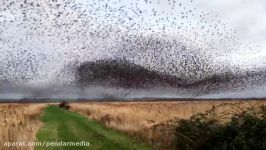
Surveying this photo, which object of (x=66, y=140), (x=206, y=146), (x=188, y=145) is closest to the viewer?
(x=206, y=146)

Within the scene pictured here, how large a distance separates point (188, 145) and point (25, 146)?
186 inches

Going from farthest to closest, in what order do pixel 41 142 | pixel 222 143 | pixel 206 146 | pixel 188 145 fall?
pixel 41 142
pixel 188 145
pixel 206 146
pixel 222 143

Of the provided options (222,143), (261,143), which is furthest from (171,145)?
(261,143)

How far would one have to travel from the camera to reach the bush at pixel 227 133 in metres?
13.4

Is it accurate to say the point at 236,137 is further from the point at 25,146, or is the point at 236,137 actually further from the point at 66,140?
the point at 66,140

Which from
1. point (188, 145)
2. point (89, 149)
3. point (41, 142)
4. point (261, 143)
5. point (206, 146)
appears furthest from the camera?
point (41, 142)

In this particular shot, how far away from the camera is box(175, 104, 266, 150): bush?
13422 millimetres

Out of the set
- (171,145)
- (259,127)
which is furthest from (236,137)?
(171,145)

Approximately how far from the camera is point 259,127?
44.9 ft

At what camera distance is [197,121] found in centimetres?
1695

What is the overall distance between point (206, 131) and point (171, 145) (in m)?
2.89

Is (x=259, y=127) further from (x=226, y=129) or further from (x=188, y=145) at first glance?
(x=188, y=145)

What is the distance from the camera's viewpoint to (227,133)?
14633 millimetres

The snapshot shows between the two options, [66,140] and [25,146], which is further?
[66,140]
